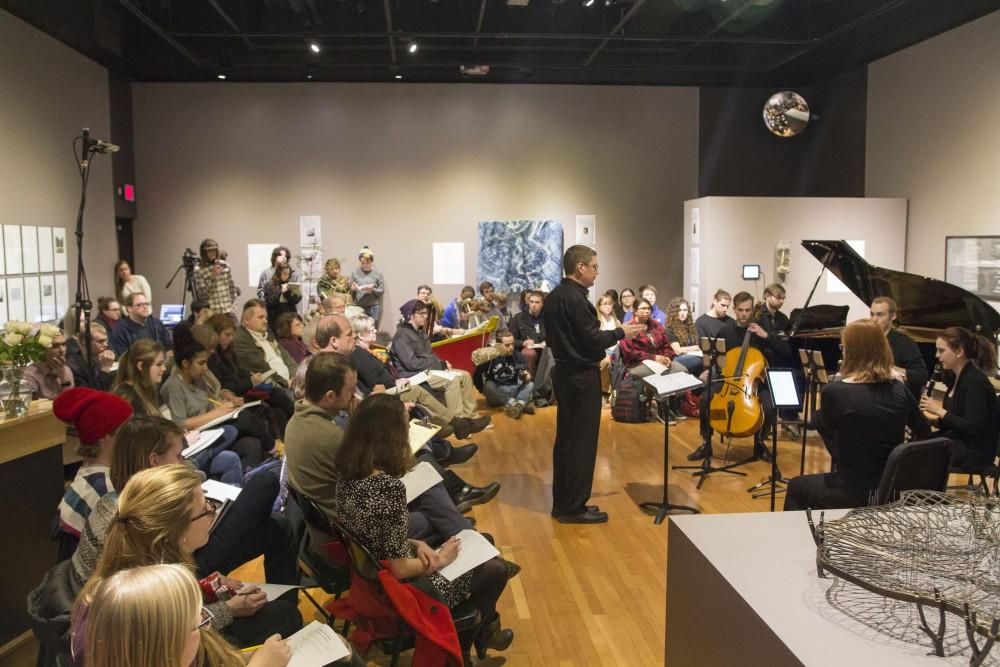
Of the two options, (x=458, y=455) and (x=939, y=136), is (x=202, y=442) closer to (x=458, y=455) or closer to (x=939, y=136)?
(x=458, y=455)

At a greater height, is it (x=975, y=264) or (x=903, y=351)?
(x=975, y=264)

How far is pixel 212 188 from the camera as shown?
488 inches

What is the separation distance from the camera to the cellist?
22.4 ft

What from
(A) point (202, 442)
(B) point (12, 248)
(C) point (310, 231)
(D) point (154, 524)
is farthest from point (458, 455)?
(C) point (310, 231)

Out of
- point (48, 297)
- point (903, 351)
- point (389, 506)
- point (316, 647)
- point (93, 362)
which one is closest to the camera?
point (316, 647)

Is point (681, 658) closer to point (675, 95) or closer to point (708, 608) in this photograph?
point (708, 608)

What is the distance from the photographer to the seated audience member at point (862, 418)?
3814mm

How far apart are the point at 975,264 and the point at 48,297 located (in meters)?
10.2

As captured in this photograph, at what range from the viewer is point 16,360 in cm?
399

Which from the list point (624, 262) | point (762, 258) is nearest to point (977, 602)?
point (762, 258)

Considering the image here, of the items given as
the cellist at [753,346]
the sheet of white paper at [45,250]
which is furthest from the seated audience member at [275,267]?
the cellist at [753,346]

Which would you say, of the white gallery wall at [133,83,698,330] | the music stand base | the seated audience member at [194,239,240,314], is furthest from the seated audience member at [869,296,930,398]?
the seated audience member at [194,239,240,314]

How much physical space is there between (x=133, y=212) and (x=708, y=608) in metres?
11.8

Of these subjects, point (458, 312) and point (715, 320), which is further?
point (458, 312)
